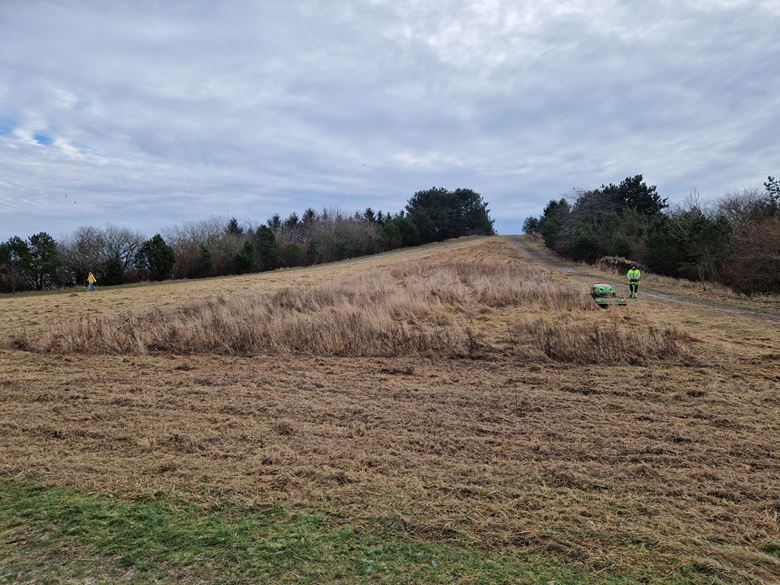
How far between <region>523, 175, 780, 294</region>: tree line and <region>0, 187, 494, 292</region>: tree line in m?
26.0

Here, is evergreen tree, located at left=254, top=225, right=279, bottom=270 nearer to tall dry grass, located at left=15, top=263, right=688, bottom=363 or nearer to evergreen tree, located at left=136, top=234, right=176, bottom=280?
evergreen tree, located at left=136, top=234, right=176, bottom=280

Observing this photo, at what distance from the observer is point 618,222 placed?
133 feet

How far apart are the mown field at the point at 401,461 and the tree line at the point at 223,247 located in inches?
1533

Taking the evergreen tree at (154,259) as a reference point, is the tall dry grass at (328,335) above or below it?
below

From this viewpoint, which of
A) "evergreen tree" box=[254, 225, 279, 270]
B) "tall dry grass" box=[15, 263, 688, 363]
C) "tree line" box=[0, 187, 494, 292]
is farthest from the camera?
"evergreen tree" box=[254, 225, 279, 270]

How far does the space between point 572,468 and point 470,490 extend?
3.38 ft

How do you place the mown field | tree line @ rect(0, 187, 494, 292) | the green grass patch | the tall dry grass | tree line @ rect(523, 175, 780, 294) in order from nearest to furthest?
the green grass patch, the mown field, the tall dry grass, tree line @ rect(523, 175, 780, 294), tree line @ rect(0, 187, 494, 292)

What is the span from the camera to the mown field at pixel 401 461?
284 centimetres

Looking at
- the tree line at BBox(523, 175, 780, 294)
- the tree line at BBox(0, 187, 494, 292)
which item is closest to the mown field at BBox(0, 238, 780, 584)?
the tree line at BBox(523, 175, 780, 294)

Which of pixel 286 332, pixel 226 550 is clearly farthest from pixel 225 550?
pixel 286 332

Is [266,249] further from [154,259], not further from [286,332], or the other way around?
[286,332]

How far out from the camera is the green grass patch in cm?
268

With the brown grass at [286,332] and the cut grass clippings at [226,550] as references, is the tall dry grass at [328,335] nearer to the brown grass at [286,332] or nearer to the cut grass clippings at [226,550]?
the brown grass at [286,332]

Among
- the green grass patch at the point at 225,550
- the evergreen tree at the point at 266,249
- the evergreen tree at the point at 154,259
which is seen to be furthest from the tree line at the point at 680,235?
the evergreen tree at the point at 154,259
